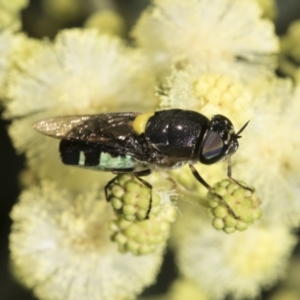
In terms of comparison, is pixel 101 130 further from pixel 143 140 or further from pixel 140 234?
pixel 140 234

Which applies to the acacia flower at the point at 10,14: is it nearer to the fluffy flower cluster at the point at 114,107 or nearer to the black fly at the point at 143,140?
the fluffy flower cluster at the point at 114,107

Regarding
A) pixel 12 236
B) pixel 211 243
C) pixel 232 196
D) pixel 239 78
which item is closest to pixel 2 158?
pixel 12 236

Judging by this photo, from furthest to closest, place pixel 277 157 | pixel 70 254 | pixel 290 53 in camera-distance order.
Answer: pixel 290 53
pixel 70 254
pixel 277 157

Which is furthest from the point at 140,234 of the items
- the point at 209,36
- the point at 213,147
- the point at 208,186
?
the point at 209,36

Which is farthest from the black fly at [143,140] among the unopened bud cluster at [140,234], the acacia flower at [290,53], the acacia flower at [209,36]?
the acacia flower at [290,53]

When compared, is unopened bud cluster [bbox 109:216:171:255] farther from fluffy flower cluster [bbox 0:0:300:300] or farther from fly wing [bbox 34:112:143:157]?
fly wing [bbox 34:112:143:157]

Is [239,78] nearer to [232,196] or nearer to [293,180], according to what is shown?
[293,180]
